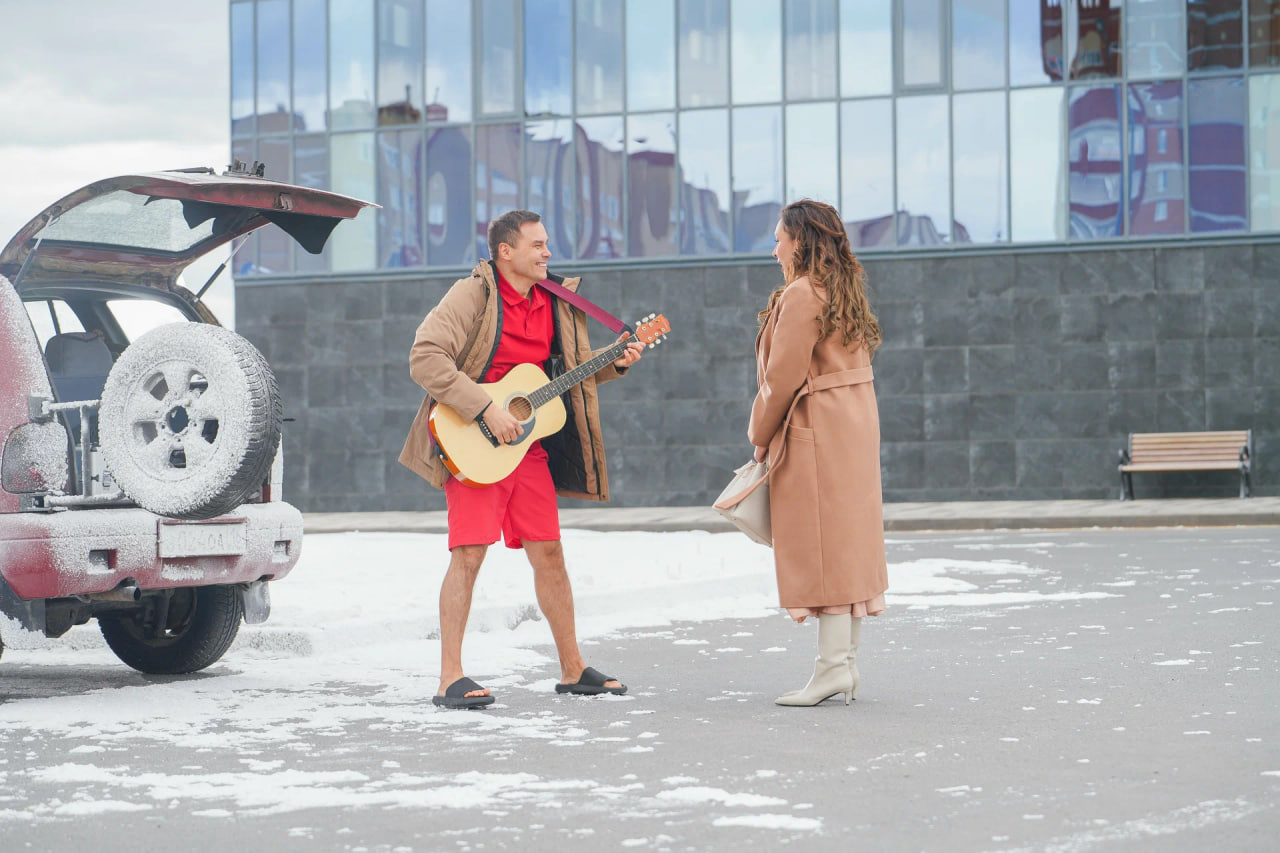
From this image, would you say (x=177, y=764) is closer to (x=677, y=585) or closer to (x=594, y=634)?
(x=594, y=634)

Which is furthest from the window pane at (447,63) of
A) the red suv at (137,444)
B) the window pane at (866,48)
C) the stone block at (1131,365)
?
the red suv at (137,444)

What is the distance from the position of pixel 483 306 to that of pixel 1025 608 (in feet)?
14.8

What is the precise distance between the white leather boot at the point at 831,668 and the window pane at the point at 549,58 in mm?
19029

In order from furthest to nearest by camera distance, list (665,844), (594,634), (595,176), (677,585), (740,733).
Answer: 1. (595,176)
2. (677,585)
3. (594,634)
4. (740,733)
5. (665,844)

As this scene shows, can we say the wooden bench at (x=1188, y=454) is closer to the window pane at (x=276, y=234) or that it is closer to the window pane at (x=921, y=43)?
the window pane at (x=921, y=43)

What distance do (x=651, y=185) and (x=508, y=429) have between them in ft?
58.9

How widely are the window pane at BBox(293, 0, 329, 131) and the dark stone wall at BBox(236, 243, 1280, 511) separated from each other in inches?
100

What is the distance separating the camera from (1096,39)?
75.3 ft

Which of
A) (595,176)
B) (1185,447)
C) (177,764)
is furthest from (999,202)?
(177,764)

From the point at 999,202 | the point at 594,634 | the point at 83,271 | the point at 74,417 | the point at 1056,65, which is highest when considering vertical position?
the point at 1056,65

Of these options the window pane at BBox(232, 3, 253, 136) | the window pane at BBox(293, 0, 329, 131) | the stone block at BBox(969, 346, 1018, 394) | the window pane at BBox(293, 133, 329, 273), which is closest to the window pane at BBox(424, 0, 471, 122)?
the window pane at BBox(293, 0, 329, 131)

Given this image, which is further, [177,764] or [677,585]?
[677,585]

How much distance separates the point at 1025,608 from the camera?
10203 mm

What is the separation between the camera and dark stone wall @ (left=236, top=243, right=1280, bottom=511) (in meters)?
22.4
